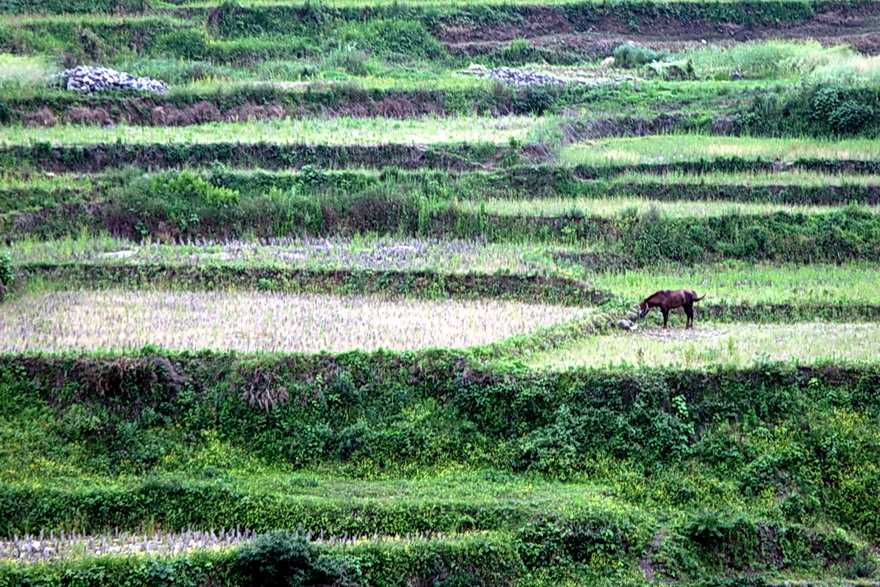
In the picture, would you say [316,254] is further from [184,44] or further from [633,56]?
[633,56]

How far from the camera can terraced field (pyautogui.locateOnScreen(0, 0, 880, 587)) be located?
39.9 ft

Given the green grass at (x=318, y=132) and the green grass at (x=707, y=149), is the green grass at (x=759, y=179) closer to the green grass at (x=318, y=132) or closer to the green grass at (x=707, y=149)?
the green grass at (x=707, y=149)

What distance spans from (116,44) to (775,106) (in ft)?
58.4

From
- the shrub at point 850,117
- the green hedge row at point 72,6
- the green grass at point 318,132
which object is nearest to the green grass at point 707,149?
the shrub at point 850,117

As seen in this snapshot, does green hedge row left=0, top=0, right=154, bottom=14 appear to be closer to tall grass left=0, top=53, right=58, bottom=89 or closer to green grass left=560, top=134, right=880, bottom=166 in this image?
tall grass left=0, top=53, right=58, bottom=89

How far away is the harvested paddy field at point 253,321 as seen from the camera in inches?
587

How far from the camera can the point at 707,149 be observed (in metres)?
23.5

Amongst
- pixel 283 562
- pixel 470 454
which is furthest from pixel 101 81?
pixel 283 562

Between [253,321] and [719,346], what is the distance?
21.8 ft

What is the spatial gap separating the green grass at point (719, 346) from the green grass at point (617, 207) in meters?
4.12

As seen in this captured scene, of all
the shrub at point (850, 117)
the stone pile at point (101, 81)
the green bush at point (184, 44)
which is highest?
the green bush at point (184, 44)

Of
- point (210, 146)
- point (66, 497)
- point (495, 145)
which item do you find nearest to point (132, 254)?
point (210, 146)

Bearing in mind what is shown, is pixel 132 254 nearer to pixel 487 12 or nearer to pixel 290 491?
pixel 290 491

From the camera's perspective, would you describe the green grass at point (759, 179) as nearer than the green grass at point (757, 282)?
No
